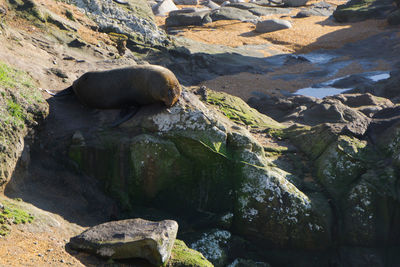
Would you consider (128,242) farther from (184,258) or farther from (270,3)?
(270,3)

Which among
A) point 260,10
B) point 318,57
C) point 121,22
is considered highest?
point 121,22

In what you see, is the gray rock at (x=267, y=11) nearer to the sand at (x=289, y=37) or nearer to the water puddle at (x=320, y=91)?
the sand at (x=289, y=37)

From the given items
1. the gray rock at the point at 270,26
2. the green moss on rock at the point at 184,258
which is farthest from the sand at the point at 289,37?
the green moss on rock at the point at 184,258

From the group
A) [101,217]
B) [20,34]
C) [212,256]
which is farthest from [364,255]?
[20,34]

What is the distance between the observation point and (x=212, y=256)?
690 centimetres

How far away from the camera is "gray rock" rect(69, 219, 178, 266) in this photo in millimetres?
5551

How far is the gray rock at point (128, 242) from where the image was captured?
555 cm

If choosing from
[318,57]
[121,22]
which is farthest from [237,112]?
[318,57]

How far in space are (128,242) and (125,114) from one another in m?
2.69

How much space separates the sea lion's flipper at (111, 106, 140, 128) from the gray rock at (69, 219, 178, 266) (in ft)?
7.00

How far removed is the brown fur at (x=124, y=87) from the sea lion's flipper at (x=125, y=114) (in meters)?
0.11

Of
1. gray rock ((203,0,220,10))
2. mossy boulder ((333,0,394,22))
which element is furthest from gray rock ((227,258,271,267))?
gray rock ((203,0,220,10))

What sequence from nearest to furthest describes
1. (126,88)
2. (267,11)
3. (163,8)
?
(126,88) → (163,8) → (267,11)

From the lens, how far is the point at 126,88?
309 inches
